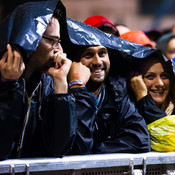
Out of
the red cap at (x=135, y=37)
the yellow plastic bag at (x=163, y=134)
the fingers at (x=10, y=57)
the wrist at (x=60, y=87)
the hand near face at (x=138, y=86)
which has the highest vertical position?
the fingers at (x=10, y=57)

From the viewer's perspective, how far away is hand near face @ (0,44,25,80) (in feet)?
5.46

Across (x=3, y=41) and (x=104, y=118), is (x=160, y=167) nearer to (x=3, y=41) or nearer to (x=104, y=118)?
(x=104, y=118)

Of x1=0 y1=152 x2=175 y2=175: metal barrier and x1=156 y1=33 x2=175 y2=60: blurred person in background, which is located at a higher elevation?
x1=156 y1=33 x2=175 y2=60: blurred person in background

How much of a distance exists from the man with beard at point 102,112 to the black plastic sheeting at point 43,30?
0.29ft

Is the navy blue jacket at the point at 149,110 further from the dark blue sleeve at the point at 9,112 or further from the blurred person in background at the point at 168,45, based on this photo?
the blurred person in background at the point at 168,45

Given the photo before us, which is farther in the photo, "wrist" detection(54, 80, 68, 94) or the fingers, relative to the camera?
"wrist" detection(54, 80, 68, 94)

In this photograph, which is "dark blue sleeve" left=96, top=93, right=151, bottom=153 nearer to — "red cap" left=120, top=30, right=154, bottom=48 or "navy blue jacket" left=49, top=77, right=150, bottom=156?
"navy blue jacket" left=49, top=77, right=150, bottom=156

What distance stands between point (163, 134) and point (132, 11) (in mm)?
6145

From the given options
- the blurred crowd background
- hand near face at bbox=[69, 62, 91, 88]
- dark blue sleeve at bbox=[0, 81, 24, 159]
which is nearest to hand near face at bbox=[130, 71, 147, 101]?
hand near face at bbox=[69, 62, 91, 88]

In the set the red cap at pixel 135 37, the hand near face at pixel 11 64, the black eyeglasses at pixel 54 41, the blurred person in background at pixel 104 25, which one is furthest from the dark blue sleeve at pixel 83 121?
the red cap at pixel 135 37

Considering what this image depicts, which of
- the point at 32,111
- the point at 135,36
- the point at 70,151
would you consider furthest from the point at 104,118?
the point at 135,36

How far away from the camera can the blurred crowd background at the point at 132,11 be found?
719 centimetres

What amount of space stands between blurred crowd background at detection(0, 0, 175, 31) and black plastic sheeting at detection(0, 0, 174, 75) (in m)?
4.56

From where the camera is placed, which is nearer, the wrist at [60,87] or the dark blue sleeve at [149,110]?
the wrist at [60,87]
